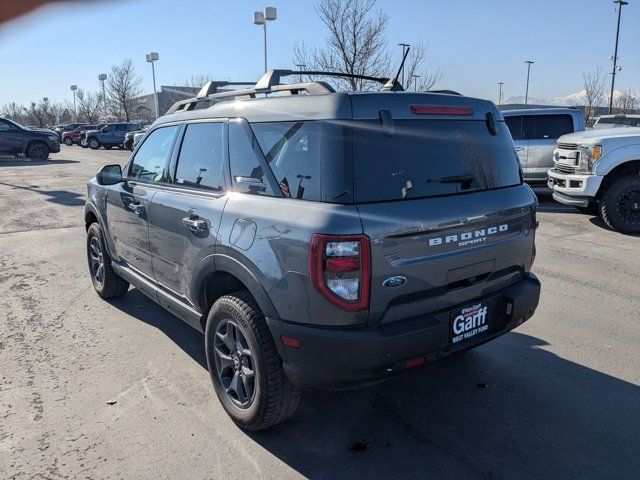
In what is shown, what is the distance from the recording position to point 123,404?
10.8ft

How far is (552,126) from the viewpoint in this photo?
11.1 m

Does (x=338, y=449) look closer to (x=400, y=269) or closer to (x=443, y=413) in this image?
(x=443, y=413)

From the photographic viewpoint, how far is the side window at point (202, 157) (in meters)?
3.27

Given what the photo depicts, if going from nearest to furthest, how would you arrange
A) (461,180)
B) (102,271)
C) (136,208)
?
(461,180), (136,208), (102,271)

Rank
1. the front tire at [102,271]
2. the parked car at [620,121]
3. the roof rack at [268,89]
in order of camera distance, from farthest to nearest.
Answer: the parked car at [620,121]
the front tire at [102,271]
the roof rack at [268,89]

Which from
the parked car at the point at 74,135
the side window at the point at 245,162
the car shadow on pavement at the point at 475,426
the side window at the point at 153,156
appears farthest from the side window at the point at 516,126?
the parked car at the point at 74,135

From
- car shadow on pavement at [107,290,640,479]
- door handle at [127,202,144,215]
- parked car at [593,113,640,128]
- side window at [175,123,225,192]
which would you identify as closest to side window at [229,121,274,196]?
side window at [175,123,225,192]

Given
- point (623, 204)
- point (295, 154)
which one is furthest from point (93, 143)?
point (295, 154)

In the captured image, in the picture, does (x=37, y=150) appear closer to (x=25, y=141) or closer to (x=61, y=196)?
(x=25, y=141)

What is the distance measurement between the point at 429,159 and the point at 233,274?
127 centimetres

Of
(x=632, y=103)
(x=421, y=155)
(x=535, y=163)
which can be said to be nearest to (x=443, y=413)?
(x=421, y=155)

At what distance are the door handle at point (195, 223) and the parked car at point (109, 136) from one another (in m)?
34.3

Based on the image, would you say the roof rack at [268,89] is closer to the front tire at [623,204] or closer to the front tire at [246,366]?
the front tire at [246,366]

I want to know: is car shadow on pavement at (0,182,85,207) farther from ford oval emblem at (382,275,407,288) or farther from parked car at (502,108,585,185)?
ford oval emblem at (382,275,407,288)
